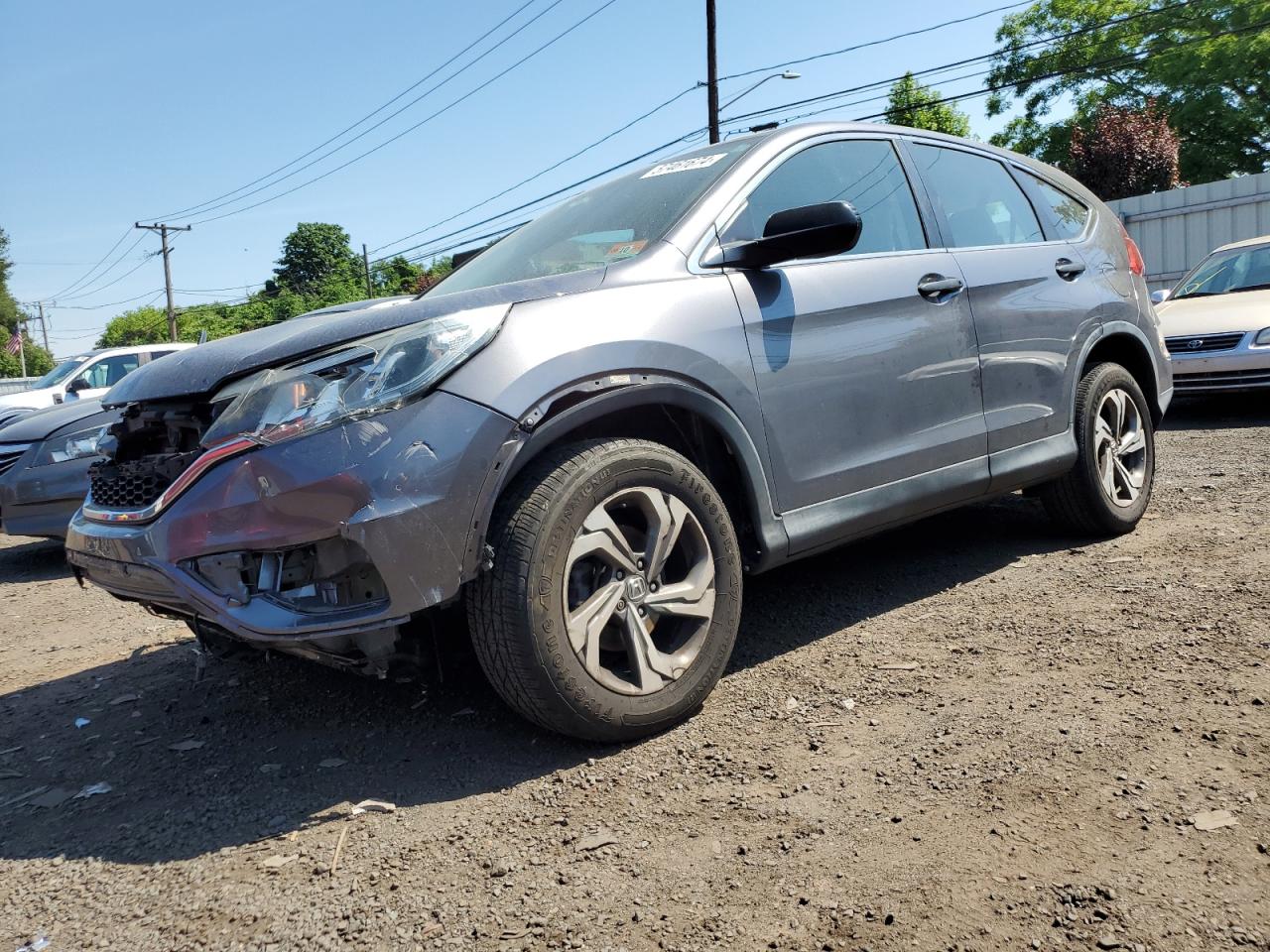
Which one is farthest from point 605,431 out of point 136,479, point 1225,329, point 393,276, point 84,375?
point 393,276

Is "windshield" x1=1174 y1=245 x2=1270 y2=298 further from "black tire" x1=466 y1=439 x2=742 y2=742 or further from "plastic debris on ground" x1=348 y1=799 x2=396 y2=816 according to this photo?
"plastic debris on ground" x1=348 y1=799 x2=396 y2=816

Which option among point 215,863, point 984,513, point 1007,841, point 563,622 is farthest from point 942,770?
point 984,513

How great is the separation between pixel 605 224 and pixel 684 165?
0.39 m

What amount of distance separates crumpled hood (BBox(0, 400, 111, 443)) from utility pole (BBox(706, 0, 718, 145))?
17449mm

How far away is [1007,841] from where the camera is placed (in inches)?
85.3

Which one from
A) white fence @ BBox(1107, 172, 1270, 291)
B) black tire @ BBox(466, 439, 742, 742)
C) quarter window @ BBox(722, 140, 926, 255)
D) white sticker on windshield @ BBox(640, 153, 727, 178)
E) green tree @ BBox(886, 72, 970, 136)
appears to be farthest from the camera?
green tree @ BBox(886, 72, 970, 136)

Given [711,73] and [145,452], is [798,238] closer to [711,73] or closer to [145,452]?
[145,452]

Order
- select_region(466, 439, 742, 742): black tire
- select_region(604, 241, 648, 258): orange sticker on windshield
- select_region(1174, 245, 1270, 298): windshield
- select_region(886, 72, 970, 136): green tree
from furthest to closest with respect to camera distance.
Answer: select_region(886, 72, 970, 136): green tree, select_region(1174, 245, 1270, 298): windshield, select_region(604, 241, 648, 258): orange sticker on windshield, select_region(466, 439, 742, 742): black tire

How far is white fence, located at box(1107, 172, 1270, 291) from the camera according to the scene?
15.5m

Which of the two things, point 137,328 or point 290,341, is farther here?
point 137,328

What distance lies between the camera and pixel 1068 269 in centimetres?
437

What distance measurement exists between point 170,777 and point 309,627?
Result: 883mm

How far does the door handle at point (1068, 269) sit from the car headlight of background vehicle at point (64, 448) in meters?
5.68

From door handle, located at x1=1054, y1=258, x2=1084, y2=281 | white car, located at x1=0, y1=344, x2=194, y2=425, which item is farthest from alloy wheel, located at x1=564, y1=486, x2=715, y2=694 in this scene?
white car, located at x1=0, y1=344, x2=194, y2=425
